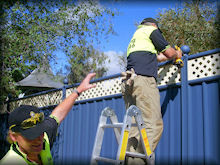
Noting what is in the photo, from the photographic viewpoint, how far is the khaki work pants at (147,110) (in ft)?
9.20

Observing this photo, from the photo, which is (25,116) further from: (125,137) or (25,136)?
(125,137)

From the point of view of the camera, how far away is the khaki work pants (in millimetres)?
2803

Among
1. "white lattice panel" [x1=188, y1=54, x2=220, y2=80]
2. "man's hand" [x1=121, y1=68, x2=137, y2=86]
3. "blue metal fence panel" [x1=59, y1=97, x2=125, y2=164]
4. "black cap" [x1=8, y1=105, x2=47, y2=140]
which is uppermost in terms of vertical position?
"white lattice panel" [x1=188, y1=54, x2=220, y2=80]

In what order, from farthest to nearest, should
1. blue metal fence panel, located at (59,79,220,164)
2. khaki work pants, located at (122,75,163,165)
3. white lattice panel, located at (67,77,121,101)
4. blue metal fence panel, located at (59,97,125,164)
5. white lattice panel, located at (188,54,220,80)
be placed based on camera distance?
white lattice panel, located at (67,77,121,101) → blue metal fence panel, located at (59,97,125,164) → white lattice panel, located at (188,54,220,80) → blue metal fence panel, located at (59,79,220,164) → khaki work pants, located at (122,75,163,165)

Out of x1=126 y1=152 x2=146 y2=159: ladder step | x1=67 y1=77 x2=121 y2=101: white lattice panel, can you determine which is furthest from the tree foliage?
x1=126 y1=152 x2=146 y2=159: ladder step

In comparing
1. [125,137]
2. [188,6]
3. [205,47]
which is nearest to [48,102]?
[125,137]

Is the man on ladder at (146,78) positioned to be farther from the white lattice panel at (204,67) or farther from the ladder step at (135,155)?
the white lattice panel at (204,67)

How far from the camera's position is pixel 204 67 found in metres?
3.47

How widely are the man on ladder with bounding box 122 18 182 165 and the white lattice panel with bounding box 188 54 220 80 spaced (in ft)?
1.34

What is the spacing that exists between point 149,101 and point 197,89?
0.93m

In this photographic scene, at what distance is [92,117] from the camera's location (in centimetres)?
545

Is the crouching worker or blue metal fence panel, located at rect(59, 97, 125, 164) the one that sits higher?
the crouching worker

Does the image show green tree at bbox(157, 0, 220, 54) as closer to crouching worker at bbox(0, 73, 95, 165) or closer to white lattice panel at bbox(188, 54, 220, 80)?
white lattice panel at bbox(188, 54, 220, 80)

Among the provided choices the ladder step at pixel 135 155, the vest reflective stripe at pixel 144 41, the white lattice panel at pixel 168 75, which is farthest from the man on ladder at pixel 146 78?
the white lattice panel at pixel 168 75
